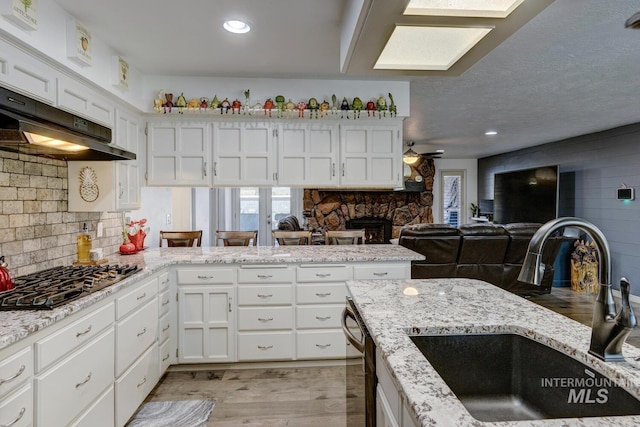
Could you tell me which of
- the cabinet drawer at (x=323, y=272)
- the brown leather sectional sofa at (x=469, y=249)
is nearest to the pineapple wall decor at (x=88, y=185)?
the cabinet drawer at (x=323, y=272)

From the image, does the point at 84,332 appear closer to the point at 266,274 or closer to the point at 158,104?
the point at 266,274

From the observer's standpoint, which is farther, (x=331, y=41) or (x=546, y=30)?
(x=331, y=41)

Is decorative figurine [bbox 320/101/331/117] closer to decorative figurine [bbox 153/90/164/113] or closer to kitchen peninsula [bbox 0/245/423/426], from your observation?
kitchen peninsula [bbox 0/245/423/426]

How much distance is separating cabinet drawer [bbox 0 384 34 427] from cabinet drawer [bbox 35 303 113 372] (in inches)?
3.8

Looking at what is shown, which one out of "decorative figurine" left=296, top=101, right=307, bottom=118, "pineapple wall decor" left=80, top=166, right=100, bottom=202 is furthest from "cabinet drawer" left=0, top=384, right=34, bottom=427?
"decorative figurine" left=296, top=101, right=307, bottom=118

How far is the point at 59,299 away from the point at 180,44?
2.00m

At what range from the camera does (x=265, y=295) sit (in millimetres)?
2898

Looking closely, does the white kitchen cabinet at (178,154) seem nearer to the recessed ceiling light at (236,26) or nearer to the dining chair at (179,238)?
the dining chair at (179,238)

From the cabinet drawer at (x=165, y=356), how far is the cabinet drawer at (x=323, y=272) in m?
1.13

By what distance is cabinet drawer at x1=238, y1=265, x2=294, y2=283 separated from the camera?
2877mm

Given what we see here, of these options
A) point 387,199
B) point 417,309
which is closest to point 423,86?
point 417,309

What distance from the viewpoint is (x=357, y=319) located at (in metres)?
1.39

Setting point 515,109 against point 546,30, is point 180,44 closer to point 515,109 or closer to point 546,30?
point 546,30

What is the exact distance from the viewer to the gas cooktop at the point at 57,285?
1.54 metres
